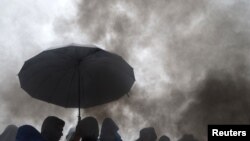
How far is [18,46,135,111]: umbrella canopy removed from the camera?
4.86 meters

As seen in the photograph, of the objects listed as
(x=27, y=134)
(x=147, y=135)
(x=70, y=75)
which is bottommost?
(x=27, y=134)

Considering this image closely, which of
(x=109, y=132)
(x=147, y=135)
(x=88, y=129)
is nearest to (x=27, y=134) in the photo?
(x=88, y=129)

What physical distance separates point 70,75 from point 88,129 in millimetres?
1061

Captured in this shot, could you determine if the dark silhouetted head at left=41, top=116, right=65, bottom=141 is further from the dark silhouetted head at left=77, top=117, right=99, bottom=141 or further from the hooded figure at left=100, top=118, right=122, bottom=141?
the hooded figure at left=100, top=118, right=122, bottom=141

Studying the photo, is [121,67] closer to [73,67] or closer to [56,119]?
[73,67]

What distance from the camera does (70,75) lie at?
4891mm

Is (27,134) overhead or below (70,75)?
below

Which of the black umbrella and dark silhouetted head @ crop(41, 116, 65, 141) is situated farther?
the black umbrella

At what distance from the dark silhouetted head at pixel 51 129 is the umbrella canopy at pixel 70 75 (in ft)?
3.49

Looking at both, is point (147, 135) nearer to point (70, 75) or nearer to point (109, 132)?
point (109, 132)

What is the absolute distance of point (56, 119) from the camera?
156 inches

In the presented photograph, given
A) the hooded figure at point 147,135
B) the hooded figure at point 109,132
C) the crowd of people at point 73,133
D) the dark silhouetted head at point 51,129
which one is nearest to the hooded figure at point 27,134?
the crowd of people at point 73,133

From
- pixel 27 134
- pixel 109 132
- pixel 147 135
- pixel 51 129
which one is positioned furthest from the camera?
pixel 147 135

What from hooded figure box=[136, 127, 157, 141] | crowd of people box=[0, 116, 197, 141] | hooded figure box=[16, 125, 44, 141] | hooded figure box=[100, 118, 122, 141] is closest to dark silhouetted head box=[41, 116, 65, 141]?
crowd of people box=[0, 116, 197, 141]
